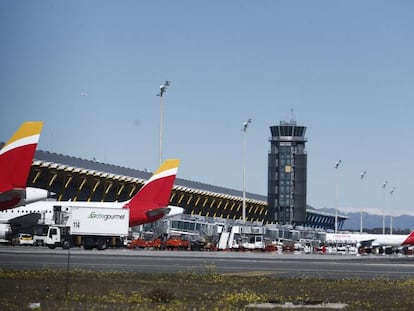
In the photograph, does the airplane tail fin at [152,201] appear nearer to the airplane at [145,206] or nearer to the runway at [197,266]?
the airplane at [145,206]

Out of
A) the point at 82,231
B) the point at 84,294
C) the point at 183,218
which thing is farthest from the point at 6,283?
the point at 183,218

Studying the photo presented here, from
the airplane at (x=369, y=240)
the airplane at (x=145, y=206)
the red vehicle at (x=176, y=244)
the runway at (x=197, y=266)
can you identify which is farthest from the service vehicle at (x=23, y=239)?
the airplane at (x=369, y=240)

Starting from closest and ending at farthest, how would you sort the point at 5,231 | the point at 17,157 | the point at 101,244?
1. the point at 17,157
2. the point at 101,244
3. the point at 5,231

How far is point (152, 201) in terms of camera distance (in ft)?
321

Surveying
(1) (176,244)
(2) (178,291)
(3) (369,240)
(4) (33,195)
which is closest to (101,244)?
(4) (33,195)

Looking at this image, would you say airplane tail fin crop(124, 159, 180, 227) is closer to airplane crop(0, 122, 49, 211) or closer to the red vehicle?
the red vehicle

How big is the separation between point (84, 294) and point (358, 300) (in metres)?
9.86

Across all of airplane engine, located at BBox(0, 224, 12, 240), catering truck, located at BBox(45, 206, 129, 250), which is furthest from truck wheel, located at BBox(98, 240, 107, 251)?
airplane engine, located at BBox(0, 224, 12, 240)

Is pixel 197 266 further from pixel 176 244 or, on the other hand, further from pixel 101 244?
pixel 176 244

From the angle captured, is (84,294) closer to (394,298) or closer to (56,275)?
(56,275)

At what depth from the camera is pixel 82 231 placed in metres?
92.6

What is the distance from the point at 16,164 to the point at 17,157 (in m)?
0.72

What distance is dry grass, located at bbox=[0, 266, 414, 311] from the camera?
2798 cm

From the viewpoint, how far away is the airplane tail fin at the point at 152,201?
97625 millimetres
